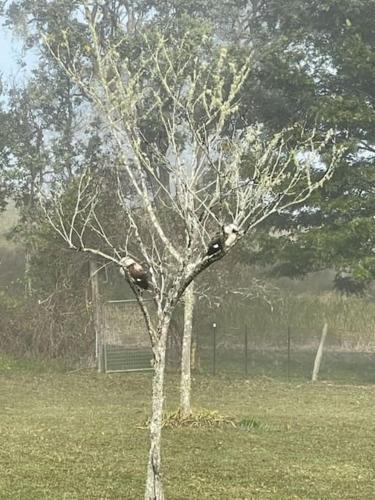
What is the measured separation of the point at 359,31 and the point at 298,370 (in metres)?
8.81

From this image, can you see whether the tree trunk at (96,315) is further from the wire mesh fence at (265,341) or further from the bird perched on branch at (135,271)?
the bird perched on branch at (135,271)

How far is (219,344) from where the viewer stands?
21047mm

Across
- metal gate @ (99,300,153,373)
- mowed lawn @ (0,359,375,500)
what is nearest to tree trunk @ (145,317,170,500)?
mowed lawn @ (0,359,375,500)

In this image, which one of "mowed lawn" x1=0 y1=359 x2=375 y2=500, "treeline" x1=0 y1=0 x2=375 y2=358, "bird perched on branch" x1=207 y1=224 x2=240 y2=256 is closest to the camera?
"bird perched on branch" x1=207 y1=224 x2=240 y2=256

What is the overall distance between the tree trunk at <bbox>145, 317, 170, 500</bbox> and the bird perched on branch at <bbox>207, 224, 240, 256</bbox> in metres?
0.70

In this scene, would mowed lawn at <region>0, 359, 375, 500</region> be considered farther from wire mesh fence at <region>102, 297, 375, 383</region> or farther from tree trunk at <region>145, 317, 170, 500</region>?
wire mesh fence at <region>102, 297, 375, 383</region>

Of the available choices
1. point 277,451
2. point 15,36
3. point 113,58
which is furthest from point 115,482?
point 15,36

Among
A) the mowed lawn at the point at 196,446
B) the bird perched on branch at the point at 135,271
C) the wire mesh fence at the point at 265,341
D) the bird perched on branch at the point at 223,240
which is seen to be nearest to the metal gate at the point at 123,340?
the wire mesh fence at the point at 265,341

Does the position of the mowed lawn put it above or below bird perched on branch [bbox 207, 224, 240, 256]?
below

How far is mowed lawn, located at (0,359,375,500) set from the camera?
6801mm

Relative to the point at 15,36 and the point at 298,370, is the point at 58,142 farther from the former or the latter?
the point at 298,370

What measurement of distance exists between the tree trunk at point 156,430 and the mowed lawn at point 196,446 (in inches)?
37.6

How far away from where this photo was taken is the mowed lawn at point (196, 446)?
Answer: 6.80m

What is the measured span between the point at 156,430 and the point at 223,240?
59.6 inches
